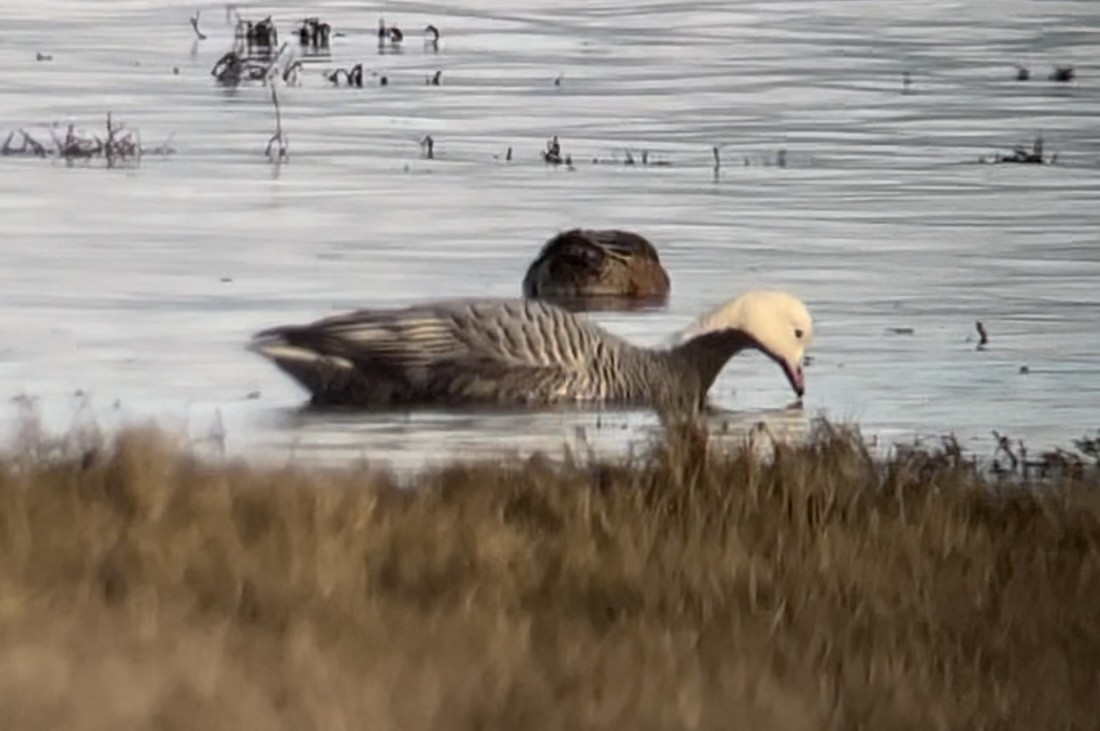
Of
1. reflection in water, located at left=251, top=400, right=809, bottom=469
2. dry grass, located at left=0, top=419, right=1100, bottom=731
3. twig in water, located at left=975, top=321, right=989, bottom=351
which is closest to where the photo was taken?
dry grass, located at left=0, top=419, right=1100, bottom=731

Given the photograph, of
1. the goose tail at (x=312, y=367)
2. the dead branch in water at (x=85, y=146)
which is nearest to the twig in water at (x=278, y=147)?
the dead branch in water at (x=85, y=146)

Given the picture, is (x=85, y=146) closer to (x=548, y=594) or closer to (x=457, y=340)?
(x=457, y=340)

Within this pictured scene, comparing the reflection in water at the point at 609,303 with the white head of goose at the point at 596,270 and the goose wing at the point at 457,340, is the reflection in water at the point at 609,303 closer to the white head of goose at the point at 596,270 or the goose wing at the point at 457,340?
the white head of goose at the point at 596,270

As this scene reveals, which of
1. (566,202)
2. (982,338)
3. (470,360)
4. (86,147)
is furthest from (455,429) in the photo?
(86,147)

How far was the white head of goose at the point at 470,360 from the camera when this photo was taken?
11812 mm

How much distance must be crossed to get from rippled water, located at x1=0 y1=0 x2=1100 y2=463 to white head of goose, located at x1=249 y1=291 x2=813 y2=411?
0.20 metres

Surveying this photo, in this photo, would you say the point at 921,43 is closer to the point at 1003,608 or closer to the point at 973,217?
the point at 973,217

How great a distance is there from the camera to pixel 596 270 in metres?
15.5

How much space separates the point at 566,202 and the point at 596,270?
416 cm

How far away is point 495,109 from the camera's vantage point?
Result: 85.0 ft

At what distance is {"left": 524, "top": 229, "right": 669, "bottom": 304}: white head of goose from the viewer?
50.1ft

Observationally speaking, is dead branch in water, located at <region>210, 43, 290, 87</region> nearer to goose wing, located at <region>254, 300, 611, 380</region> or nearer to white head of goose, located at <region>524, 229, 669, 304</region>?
white head of goose, located at <region>524, 229, 669, 304</region>

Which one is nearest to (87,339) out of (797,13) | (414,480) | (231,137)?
(414,480)

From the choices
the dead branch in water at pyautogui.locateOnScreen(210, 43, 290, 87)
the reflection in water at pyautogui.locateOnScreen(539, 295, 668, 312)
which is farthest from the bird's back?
the dead branch in water at pyautogui.locateOnScreen(210, 43, 290, 87)
